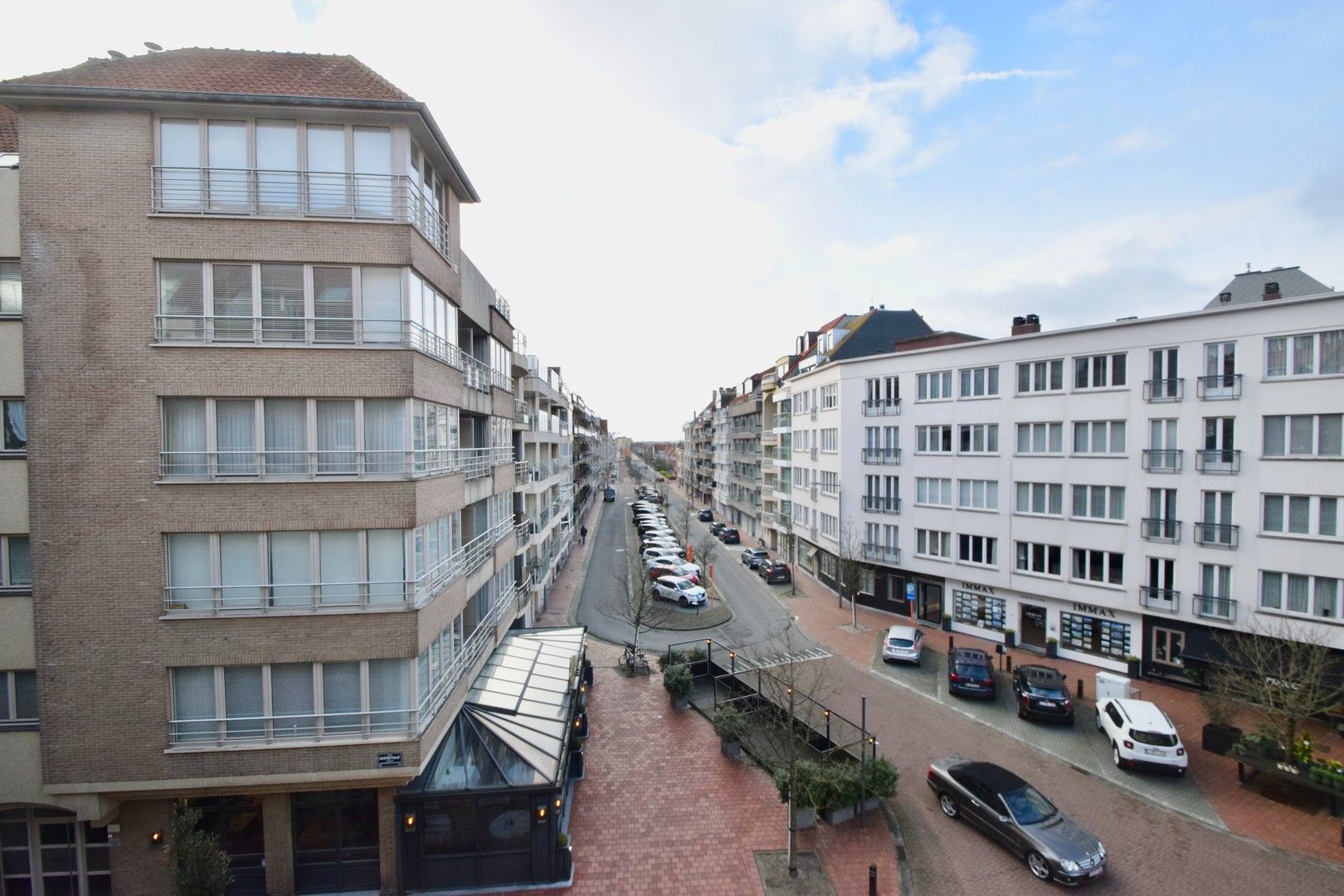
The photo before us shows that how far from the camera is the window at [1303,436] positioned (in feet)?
67.0

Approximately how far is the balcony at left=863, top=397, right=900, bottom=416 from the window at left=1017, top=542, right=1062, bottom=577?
878 centimetres

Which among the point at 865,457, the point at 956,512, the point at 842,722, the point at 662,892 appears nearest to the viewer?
the point at 662,892

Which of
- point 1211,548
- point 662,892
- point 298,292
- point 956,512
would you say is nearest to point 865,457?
point 956,512

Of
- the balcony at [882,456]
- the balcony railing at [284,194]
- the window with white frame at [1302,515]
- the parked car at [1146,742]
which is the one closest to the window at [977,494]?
the balcony at [882,456]

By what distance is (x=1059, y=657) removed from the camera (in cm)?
2717

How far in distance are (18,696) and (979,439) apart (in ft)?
106

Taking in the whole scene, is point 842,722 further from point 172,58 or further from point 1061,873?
point 172,58

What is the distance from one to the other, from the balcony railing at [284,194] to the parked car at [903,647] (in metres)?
23.3

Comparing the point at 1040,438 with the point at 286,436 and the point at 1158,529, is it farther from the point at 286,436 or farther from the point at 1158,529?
the point at 286,436

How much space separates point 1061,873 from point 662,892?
8.03m

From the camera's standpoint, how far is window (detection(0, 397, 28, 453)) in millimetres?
12281

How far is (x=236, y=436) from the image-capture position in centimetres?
1230

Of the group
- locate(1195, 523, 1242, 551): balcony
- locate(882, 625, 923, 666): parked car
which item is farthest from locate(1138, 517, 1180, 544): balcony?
locate(882, 625, 923, 666): parked car

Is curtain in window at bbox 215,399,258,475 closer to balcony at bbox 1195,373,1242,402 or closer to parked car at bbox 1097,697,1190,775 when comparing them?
parked car at bbox 1097,697,1190,775
